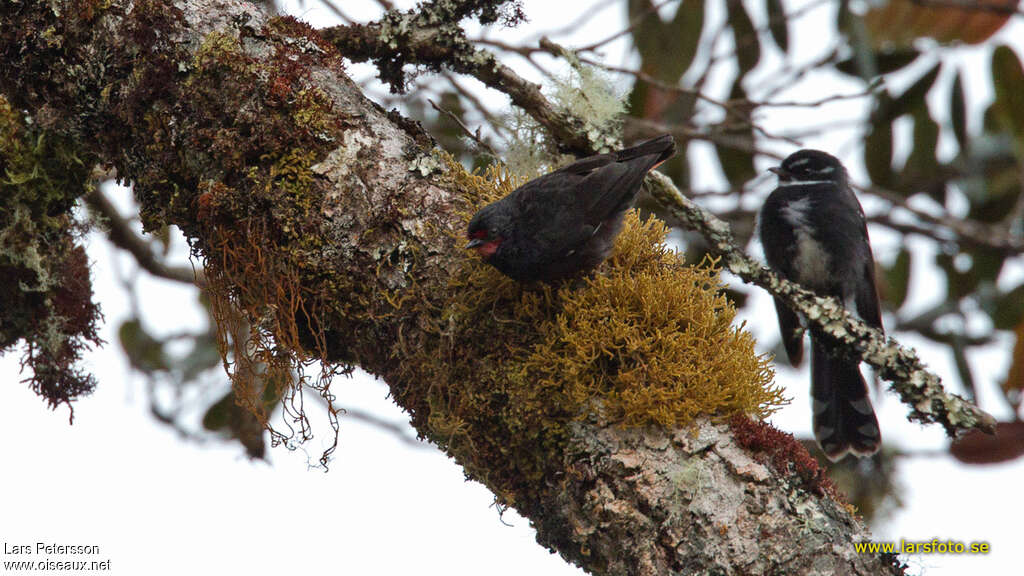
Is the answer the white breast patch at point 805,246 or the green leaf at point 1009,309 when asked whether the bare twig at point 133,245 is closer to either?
the white breast patch at point 805,246

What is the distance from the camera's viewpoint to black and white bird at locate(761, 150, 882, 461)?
14.9 ft

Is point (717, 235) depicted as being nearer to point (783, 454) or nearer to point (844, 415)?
point (783, 454)

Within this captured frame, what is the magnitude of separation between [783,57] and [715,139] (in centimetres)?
95

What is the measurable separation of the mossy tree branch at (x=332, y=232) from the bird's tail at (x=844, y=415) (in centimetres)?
221

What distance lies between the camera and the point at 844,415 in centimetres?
433

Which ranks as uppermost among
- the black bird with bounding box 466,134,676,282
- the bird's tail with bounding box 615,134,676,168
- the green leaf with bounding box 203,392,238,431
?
the green leaf with bounding box 203,392,238,431

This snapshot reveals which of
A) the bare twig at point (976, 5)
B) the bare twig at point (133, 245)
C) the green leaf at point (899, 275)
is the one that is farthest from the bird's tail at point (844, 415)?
the bare twig at point (133, 245)

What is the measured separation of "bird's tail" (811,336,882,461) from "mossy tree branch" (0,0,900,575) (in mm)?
2212

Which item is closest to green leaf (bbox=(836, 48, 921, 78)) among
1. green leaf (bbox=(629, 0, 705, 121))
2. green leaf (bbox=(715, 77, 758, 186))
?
green leaf (bbox=(715, 77, 758, 186))

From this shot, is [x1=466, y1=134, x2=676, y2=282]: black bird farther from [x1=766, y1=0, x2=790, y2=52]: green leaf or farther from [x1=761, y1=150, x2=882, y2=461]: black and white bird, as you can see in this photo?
[x1=766, y1=0, x2=790, y2=52]: green leaf

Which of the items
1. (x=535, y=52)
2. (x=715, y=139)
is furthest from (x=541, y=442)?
(x=715, y=139)

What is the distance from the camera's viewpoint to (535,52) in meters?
4.32

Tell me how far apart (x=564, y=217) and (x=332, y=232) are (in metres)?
0.72

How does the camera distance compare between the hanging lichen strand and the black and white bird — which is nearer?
the hanging lichen strand
